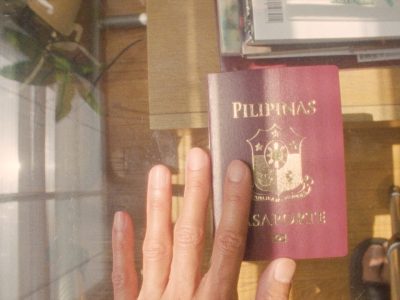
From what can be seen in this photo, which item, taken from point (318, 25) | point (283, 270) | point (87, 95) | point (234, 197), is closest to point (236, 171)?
point (234, 197)

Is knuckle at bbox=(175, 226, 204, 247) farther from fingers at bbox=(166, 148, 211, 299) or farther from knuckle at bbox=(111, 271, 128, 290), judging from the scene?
knuckle at bbox=(111, 271, 128, 290)

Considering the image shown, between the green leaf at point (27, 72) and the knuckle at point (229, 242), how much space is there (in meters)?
0.58

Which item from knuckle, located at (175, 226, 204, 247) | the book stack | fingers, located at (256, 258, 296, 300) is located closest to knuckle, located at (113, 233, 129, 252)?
knuckle, located at (175, 226, 204, 247)

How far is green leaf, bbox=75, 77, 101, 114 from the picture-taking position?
37.5 inches

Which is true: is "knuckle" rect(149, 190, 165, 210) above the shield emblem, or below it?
below

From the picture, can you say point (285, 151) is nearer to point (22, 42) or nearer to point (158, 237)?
point (158, 237)

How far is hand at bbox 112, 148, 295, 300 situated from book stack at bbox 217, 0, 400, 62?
190mm

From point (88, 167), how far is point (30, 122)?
0.16 metres

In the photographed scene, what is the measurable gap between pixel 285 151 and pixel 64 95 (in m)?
0.57

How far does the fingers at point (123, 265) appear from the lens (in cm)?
64

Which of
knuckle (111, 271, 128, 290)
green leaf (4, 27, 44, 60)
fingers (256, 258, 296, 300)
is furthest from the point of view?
green leaf (4, 27, 44, 60)

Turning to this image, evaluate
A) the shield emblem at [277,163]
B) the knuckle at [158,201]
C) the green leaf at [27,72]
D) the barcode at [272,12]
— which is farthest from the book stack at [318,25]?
the green leaf at [27,72]

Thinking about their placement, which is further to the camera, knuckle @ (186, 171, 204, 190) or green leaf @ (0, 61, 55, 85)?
green leaf @ (0, 61, 55, 85)

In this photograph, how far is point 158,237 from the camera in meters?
0.60
